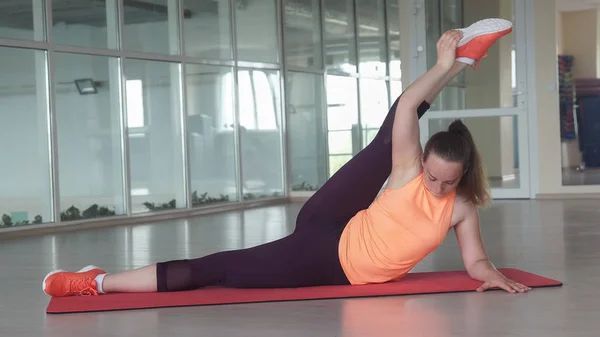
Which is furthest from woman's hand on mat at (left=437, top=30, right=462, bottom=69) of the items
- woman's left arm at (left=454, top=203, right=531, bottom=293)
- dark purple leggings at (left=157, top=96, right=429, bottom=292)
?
woman's left arm at (left=454, top=203, right=531, bottom=293)

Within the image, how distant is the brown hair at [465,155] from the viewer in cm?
279

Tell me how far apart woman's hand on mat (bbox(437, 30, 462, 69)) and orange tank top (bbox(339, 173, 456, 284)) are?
415 millimetres

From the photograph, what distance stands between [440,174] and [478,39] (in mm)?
473

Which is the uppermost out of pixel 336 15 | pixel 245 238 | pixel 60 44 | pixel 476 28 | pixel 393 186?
pixel 336 15

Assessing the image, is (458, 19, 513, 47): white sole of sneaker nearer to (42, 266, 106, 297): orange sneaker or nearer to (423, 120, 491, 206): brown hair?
(423, 120, 491, 206): brown hair

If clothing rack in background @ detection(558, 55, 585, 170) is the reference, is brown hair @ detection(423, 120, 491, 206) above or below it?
below

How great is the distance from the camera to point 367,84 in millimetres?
11750

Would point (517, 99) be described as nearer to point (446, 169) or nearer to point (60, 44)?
point (60, 44)

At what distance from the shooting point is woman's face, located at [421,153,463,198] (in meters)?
2.80


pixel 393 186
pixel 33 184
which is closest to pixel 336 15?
pixel 33 184

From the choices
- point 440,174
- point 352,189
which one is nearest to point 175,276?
point 352,189

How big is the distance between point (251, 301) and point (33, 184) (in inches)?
176

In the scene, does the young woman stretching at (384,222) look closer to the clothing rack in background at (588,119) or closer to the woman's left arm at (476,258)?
the woman's left arm at (476,258)

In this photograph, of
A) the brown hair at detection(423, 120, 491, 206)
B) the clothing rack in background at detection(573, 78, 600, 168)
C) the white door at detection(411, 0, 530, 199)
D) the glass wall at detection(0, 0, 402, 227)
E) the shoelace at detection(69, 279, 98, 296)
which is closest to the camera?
the brown hair at detection(423, 120, 491, 206)
